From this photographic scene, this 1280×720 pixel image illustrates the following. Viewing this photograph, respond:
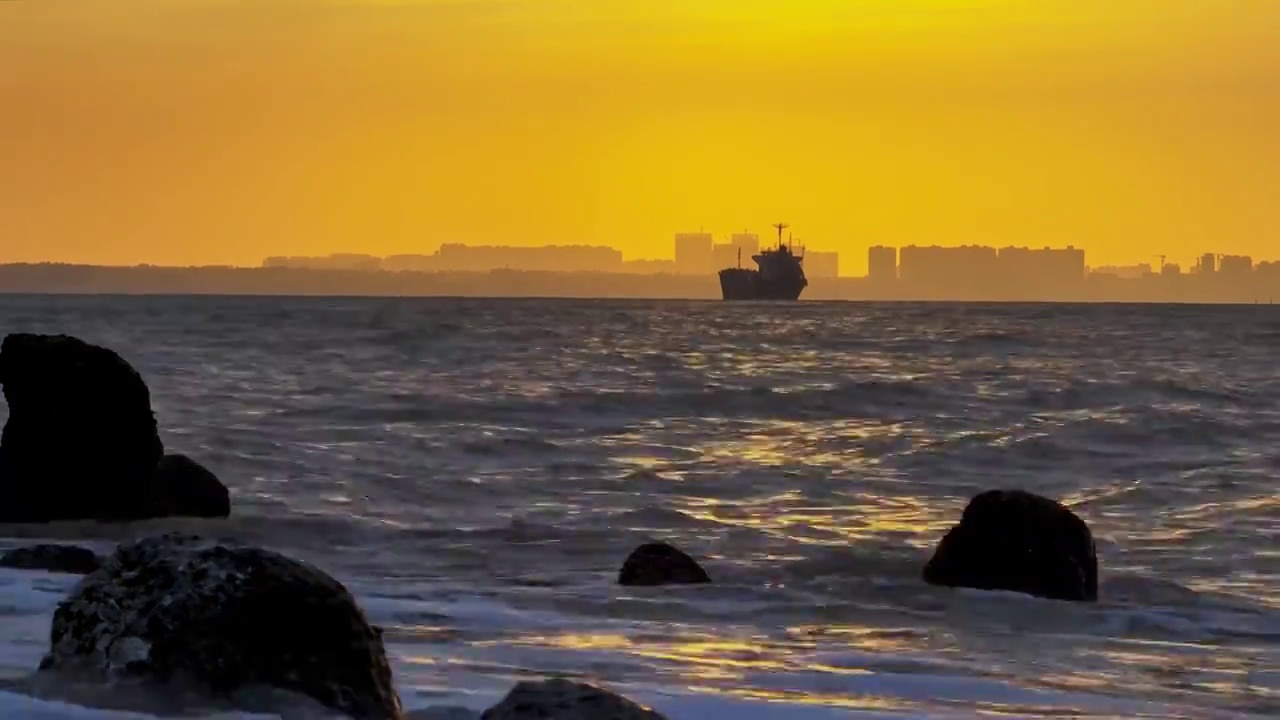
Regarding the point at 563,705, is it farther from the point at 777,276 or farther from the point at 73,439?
the point at 777,276

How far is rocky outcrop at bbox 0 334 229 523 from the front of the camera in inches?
661

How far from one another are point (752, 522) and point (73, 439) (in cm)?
678

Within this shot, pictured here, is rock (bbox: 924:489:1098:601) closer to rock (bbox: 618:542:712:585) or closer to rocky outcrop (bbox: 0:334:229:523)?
rock (bbox: 618:542:712:585)

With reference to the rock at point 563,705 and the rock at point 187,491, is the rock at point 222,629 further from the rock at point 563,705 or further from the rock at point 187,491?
the rock at point 187,491

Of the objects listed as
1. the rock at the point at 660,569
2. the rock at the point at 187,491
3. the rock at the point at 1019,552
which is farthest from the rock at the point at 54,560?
the rock at the point at 1019,552

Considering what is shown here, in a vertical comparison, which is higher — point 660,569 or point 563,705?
point 563,705

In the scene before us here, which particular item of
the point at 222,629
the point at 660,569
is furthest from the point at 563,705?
the point at 660,569

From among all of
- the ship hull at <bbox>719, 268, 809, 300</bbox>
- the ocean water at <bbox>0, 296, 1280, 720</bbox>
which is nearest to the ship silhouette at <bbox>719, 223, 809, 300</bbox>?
the ship hull at <bbox>719, 268, 809, 300</bbox>

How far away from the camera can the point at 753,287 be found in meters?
190

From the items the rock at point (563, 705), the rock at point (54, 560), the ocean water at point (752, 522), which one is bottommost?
the ocean water at point (752, 522)

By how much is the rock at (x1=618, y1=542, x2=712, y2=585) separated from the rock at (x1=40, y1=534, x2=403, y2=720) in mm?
5903

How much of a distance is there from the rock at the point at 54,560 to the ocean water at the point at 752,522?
945 mm

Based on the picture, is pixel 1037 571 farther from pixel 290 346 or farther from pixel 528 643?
pixel 290 346

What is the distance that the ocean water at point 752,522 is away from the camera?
993cm
